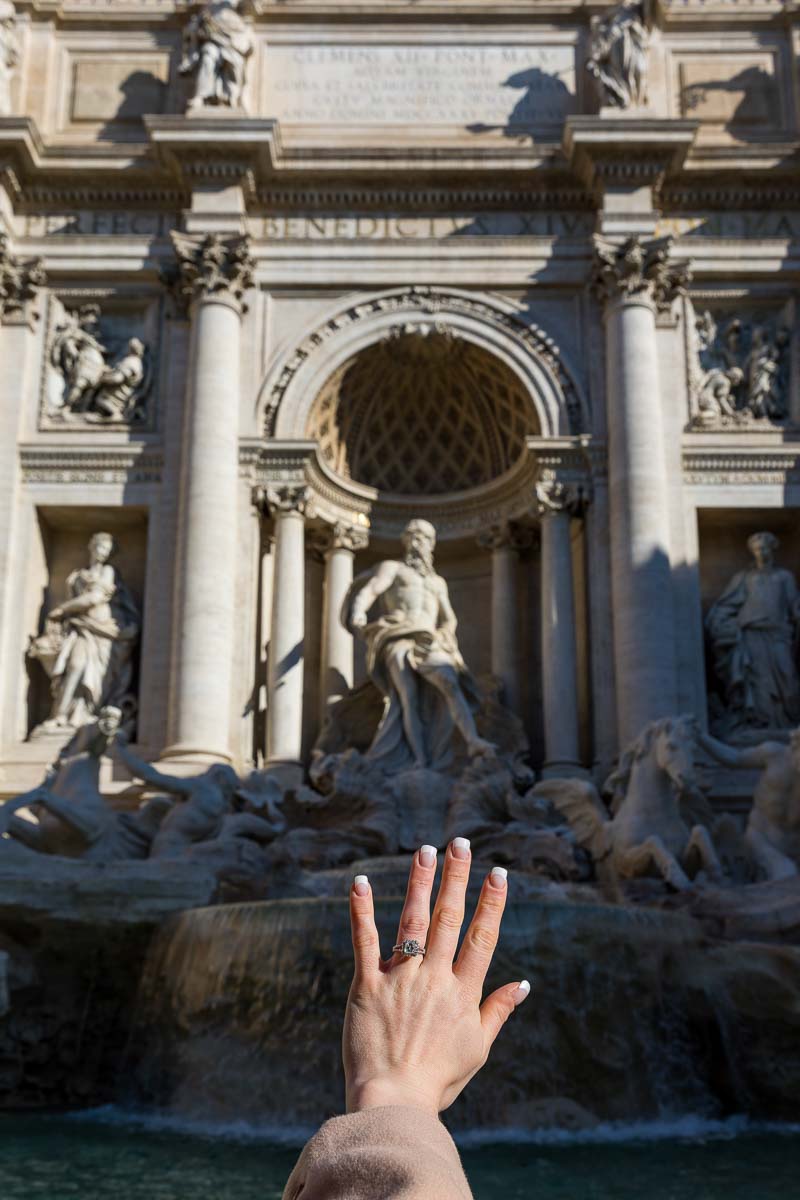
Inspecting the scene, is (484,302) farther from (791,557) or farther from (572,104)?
(791,557)

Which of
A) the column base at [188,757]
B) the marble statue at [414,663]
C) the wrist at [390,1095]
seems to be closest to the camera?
the wrist at [390,1095]

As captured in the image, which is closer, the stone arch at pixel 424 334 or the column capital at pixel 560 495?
the column capital at pixel 560 495

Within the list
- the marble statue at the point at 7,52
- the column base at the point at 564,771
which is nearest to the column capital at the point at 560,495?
the column base at the point at 564,771

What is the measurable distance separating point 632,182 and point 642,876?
10555 millimetres

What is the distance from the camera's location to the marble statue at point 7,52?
1933cm

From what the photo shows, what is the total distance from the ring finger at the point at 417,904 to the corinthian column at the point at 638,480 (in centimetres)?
1514

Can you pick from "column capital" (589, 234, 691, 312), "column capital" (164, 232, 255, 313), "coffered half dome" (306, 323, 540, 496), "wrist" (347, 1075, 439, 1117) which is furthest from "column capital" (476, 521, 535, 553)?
"wrist" (347, 1075, 439, 1117)

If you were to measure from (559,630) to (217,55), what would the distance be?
975cm

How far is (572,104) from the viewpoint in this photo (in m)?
20.0

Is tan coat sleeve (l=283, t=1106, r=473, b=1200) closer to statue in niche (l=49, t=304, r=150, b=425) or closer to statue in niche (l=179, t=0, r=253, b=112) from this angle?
statue in niche (l=49, t=304, r=150, b=425)

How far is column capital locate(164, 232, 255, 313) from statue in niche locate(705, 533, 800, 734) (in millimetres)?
8137

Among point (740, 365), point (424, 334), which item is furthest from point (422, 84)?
point (740, 365)

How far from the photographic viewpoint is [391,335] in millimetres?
19062

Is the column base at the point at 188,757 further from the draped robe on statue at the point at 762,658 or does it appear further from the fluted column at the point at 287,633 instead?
the draped robe on statue at the point at 762,658
